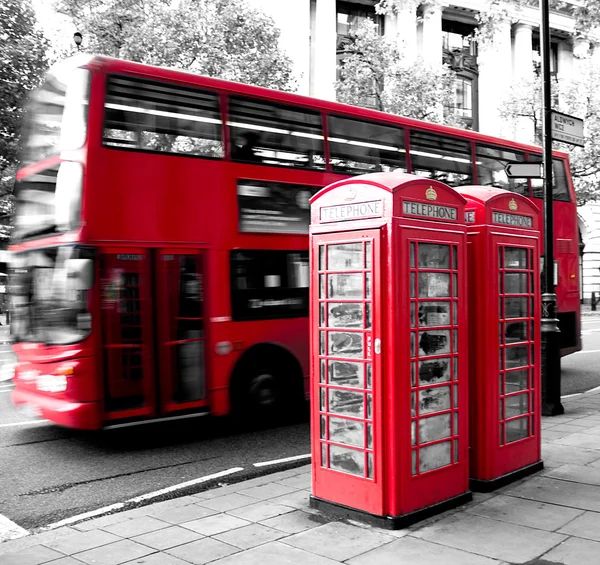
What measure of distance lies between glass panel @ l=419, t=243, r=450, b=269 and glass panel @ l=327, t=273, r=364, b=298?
0.43 meters

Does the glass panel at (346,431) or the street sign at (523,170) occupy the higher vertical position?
the street sign at (523,170)

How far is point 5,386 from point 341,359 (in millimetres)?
8890

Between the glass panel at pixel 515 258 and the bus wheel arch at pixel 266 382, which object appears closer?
the glass panel at pixel 515 258

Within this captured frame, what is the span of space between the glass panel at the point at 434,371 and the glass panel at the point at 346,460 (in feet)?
2.15

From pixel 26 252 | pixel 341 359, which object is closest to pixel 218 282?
pixel 26 252

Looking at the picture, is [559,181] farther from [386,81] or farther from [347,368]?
[386,81]

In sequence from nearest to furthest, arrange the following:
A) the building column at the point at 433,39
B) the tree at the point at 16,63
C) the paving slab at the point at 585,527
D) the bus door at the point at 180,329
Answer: the paving slab at the point at 585,527, the bus door at the point at 180,329, the tree at the point at 16,63, the building column at the point at 433,39

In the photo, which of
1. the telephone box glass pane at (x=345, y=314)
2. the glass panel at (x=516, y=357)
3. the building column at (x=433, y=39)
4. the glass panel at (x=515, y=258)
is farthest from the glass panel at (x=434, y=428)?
the building column at (x=433, y=39)

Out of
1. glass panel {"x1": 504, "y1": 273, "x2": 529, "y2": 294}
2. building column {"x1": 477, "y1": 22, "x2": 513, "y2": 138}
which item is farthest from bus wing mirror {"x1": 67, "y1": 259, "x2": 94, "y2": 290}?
building column {"x1": 477, "y1": 22, "x2": 513, "y2": 138}

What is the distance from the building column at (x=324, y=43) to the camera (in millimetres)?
35469

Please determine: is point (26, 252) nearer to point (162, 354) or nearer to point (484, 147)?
point (162, 354)

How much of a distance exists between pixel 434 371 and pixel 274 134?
4.56 metres

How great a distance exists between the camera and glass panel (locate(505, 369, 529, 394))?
219 inches

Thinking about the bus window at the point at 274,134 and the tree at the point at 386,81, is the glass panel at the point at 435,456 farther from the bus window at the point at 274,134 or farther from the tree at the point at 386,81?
the tree at the point at 386,81
